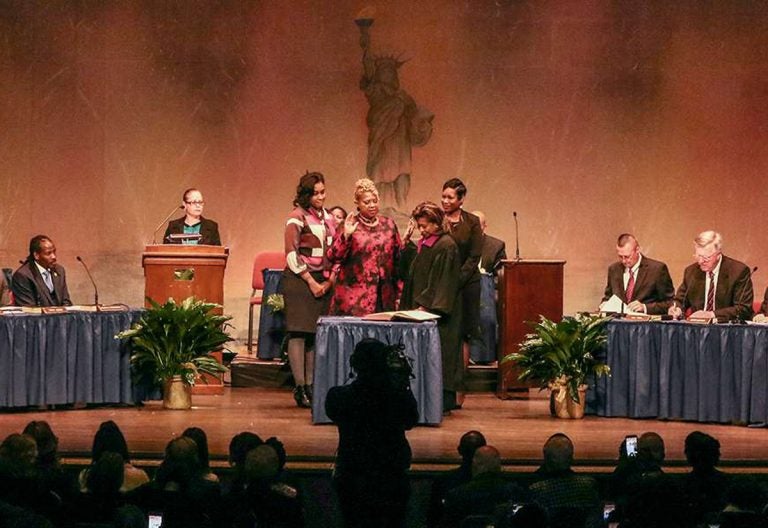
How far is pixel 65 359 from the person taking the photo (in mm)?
10961

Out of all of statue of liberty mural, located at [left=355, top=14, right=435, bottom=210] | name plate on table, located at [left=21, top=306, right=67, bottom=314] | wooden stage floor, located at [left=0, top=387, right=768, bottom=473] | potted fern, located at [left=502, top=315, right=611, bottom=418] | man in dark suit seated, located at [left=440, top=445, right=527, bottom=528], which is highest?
statue of liberty mural, located at [left=355, top=14, right=435, bottom=210]

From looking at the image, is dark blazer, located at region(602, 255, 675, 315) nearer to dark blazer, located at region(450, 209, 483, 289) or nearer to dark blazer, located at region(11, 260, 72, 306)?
dark blazer, located at region(450, 209, 483, 289)

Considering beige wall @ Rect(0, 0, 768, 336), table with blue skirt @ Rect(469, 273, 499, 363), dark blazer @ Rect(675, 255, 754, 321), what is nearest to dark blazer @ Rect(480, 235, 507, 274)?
table with blue skirt @ Rect(469, 273, 499, 363)

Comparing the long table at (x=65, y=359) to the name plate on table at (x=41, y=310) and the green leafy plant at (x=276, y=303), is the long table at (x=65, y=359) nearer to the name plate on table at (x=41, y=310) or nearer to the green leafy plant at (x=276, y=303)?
the name plate on table at (x=41, y=310)

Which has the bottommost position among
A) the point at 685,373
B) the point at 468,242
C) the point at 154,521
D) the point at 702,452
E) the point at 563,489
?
the point at 154,521

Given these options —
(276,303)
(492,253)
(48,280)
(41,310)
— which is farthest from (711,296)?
(48,280)

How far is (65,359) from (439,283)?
270cm

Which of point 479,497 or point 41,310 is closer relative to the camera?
point 479,497

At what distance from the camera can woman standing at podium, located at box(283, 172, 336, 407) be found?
11.1 meters

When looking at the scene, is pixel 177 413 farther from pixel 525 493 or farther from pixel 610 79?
pixel 610 79

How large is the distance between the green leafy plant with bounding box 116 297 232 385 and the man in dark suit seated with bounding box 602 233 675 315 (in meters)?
3.12

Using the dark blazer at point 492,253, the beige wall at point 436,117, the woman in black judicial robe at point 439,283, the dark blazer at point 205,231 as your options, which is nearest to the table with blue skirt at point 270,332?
the dark blazer at point 205,231

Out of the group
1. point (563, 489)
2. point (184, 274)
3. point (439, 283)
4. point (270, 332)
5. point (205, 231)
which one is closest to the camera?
point (563, 489)

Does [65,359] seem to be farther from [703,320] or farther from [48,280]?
[703,320]
